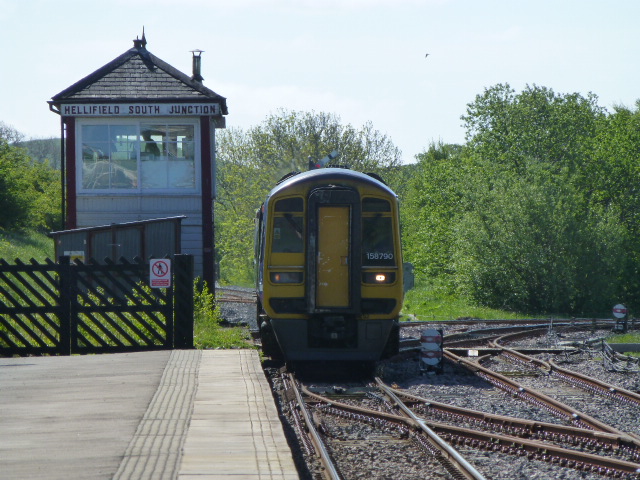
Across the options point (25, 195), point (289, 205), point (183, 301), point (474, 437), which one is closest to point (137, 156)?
point (183, 301)

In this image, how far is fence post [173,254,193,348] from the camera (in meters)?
12.8

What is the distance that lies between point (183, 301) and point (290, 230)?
1.90 metres

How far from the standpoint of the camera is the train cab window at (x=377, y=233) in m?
12.8

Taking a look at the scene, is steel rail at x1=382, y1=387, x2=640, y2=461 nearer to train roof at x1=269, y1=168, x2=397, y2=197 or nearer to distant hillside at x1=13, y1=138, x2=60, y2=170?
train roof at x1=269, y1=168, x2=397, y2=197

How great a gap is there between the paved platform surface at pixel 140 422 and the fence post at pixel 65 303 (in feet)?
4.73

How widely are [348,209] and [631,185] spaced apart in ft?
106

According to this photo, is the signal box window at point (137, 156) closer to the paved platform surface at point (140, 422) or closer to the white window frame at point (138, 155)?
the white window frame at point (138, 155)

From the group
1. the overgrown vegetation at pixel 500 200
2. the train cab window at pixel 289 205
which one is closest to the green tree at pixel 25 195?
the overgrown vegetation at pixel 500 200

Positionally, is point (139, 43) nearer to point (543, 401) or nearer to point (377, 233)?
point (377, 233)

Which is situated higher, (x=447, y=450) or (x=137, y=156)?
(x=137, y=156)

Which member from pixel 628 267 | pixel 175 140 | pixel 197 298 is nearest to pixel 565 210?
pixel 628 267

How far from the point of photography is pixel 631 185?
41375 millimetres

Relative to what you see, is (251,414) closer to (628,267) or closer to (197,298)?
(197,298)

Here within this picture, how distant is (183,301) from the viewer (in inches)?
506
